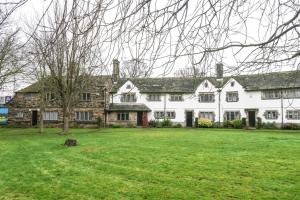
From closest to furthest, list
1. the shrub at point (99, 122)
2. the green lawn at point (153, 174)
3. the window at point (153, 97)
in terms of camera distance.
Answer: the green lawn at point (153, 174)
the shrub at point (99, 122)
the window at point (153, 97)

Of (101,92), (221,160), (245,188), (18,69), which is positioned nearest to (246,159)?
(221,160)

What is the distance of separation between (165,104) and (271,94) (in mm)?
13961

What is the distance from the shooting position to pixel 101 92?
4747 centimetres

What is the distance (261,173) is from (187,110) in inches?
1381

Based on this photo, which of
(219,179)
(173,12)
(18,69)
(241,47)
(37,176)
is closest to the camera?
(173,12)

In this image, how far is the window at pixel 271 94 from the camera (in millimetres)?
42225

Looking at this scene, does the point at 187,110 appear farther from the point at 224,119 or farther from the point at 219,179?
the point at 219,179

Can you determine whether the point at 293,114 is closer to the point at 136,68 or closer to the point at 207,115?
the point at 207,115

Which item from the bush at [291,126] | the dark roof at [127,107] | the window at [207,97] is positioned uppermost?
the window at [207,97]

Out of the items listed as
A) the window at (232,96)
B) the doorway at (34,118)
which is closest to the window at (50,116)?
the doorway at (34,118)

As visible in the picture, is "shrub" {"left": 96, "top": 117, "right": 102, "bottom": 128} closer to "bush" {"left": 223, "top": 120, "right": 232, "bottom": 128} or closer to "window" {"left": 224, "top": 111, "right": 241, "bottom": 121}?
"bush" {"left": 223, "top": 120, "right": 232, "bottom": 128}

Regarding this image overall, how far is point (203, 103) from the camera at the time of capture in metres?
46.8

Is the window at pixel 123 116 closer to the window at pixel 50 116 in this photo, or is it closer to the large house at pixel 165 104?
the large house at pixel 165 104

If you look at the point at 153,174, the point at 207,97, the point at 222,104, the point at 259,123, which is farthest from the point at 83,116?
the point at 153,174
